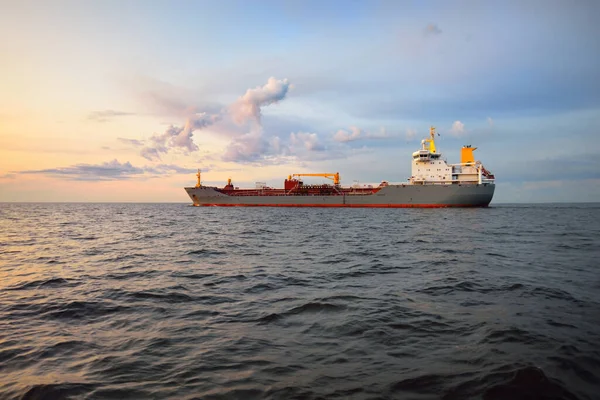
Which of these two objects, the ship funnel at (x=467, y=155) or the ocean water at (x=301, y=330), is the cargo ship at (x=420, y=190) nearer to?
the ship funnel at (x=467, y=155)

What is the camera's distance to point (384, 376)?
4.34 m

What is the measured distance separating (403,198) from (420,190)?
3.04 metres

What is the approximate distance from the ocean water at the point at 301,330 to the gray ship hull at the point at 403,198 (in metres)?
42.8

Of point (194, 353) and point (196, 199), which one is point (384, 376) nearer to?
point (194, 353)

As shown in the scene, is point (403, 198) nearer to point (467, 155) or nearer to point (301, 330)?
point (467, 155)

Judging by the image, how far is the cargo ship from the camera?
53.5 m

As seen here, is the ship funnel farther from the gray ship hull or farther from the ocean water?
the ocean water

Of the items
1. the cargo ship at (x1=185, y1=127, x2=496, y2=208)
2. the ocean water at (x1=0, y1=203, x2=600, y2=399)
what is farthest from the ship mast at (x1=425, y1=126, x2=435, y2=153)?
the ocean water at (x1=0, y1=203, x2=600, y2=399)

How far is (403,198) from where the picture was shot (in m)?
56.0

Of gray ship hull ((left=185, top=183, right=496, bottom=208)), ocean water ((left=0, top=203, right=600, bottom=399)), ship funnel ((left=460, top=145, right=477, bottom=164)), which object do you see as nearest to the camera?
Result: ocean water ((left=0, top=203, right=600, bottom=399))

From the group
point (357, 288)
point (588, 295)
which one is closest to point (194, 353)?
point (357, 288)

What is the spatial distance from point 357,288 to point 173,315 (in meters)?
4.50

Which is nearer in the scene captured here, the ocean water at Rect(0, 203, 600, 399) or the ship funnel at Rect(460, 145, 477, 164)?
the ocean water at Rect(0, 203, 600, 399)

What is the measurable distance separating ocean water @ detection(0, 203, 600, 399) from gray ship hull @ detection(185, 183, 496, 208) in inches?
1685
